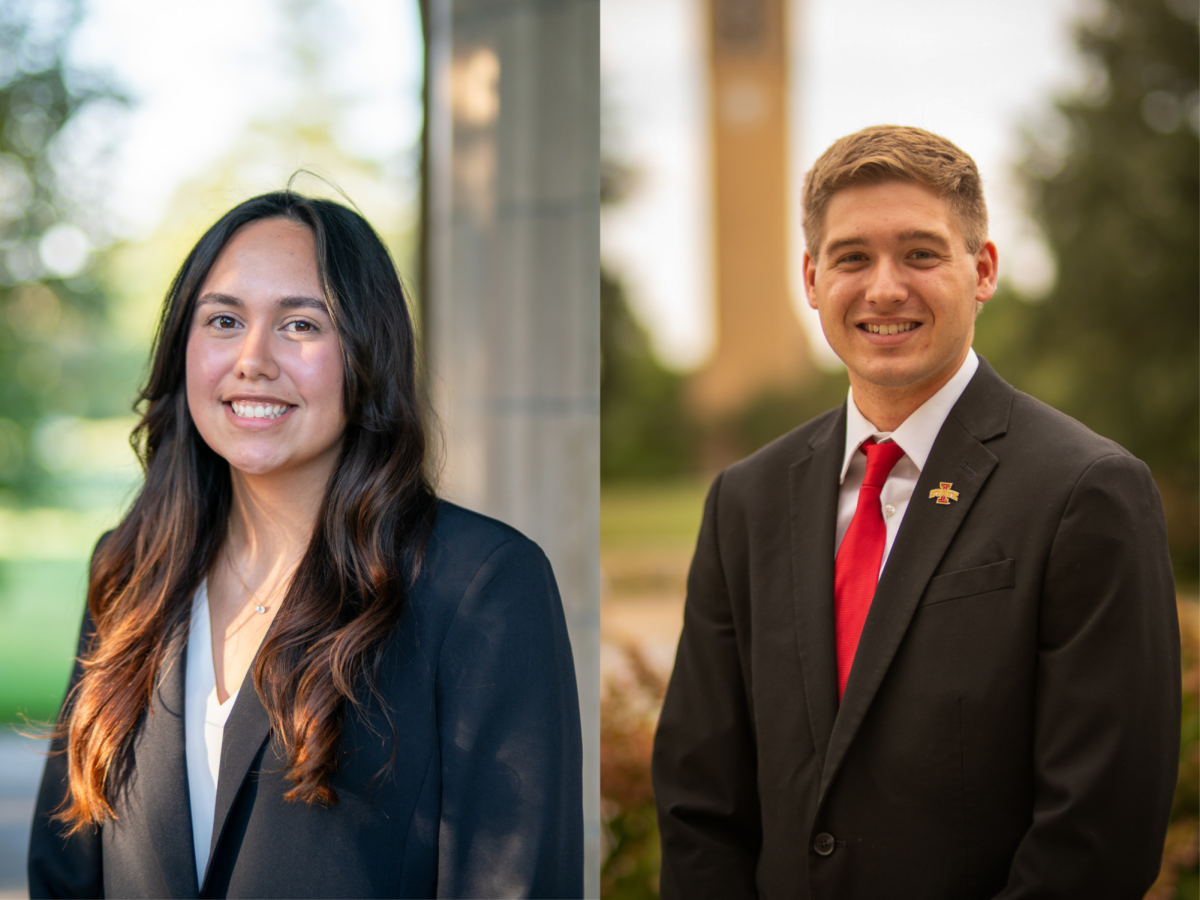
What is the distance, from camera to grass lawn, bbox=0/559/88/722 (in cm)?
491

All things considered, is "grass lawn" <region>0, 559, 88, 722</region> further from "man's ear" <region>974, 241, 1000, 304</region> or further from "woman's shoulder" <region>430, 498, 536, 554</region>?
"man's ear" <region>974, 241, 1000, 304</region>

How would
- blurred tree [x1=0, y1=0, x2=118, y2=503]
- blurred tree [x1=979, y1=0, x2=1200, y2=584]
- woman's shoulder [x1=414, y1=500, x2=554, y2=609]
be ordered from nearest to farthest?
woman's shoulder [x1=414, y1=500, x2=554, y2=609] → blurred tree [x1=979, y1=0, x2=1200, y2=584] → blurred tree [x1=0, y1=0, x2=118, y2=503]

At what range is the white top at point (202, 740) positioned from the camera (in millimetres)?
1687

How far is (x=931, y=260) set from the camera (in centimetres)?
148

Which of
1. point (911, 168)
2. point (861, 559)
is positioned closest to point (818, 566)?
point (861, 559)

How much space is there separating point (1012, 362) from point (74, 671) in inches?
120

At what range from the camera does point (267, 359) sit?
1.74m

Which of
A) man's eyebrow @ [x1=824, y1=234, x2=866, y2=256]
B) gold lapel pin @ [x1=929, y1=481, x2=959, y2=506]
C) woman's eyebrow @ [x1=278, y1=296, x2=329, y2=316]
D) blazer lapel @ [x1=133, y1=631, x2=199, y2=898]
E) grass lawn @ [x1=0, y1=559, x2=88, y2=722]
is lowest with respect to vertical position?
grass lawn @ [x1=0, y1=559, x2=88, y2=722]

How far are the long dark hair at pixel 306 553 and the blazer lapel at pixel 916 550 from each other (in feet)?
2.58

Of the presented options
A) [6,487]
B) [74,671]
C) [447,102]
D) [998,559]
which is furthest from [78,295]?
[998,559]

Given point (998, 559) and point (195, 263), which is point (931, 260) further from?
point (195, 263)

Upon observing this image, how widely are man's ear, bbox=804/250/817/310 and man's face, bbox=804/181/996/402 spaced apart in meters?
0.05

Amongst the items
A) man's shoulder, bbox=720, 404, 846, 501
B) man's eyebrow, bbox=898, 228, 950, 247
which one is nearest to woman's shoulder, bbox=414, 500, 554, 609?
man's shoulder, bbox=720, 404, 846, 501

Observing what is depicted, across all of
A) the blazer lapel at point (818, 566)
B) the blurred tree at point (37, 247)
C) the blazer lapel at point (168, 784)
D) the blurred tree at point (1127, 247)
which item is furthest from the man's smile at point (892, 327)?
the blurred tree at point (37, 247)
